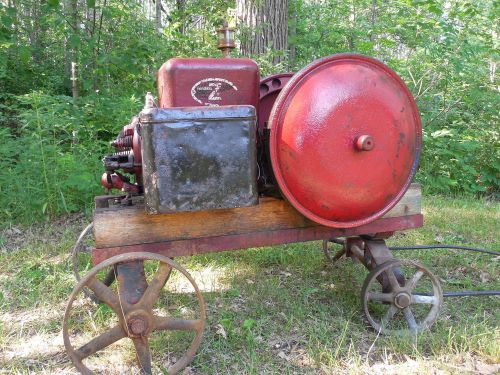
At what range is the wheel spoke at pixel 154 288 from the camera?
187 cm

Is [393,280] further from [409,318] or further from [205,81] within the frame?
[205,81]

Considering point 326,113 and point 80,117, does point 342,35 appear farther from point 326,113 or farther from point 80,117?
point 326,113

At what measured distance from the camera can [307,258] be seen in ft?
10.6

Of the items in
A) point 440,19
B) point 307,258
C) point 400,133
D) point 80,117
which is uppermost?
point 440,19

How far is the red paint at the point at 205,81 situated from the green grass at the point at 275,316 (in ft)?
3.73

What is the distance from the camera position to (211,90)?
81.4 inches

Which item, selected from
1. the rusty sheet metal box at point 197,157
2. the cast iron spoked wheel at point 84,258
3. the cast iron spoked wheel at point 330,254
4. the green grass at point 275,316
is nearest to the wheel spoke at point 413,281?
the green grass at point 275,316

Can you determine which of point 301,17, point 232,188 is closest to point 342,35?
point 301,17

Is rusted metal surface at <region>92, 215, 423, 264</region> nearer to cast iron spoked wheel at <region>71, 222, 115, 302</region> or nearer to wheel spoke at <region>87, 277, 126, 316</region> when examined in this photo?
wheel spoke at <region>87, 277, 126, 316</region>

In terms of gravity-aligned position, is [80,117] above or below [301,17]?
below

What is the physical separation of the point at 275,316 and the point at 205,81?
4.33ft

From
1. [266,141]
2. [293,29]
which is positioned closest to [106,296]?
[266,141]

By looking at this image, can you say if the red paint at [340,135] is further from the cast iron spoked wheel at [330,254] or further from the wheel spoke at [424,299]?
the cast iron spoked wheel at [330,254]

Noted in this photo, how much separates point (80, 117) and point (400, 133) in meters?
3.42
